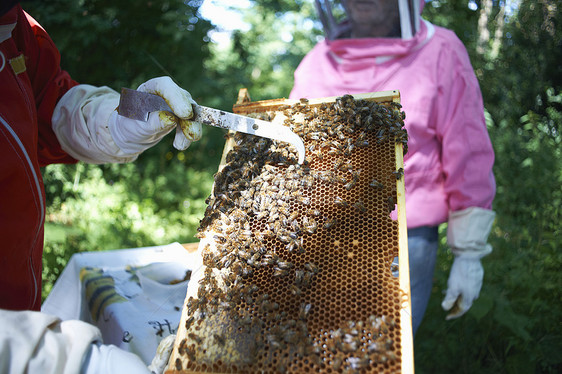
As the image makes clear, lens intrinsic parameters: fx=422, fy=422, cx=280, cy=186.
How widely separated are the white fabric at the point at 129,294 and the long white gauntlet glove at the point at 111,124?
3.15 feet

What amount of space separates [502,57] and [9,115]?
10.2 m

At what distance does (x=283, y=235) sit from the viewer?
7.11ft

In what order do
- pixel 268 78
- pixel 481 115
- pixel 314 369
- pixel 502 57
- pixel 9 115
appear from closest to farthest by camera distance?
pixel 314 369
pixel 9 115
pixel 481 115
pixel 502 57
pixel 268 78

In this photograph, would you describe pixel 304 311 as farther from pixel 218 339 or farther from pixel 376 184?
pixel 376 184

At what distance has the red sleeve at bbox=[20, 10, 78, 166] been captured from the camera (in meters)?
2.47

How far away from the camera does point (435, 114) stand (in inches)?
127

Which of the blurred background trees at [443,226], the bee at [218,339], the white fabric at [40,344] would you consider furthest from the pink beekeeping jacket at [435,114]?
the white fabric at [40,344]

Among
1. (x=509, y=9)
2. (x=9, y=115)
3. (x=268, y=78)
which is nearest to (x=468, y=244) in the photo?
(x=9, y=115)

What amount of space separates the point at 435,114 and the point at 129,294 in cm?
267

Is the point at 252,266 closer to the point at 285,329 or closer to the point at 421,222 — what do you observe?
the point at 285,329

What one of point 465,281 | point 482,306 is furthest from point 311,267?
point 482,306

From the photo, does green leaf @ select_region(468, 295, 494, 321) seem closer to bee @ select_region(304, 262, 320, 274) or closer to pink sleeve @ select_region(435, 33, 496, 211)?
pink sleeve @ select_region(435, 33, 496, 211)

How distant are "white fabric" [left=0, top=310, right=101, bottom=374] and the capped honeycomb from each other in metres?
0.48

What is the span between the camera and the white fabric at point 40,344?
1392 millimetres
